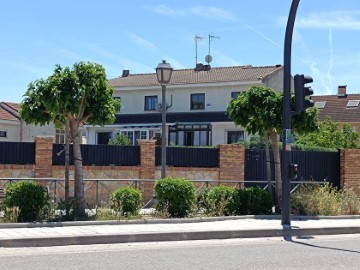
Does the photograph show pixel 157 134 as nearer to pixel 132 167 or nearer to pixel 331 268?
pixel 132 167

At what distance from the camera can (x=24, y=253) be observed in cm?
1037

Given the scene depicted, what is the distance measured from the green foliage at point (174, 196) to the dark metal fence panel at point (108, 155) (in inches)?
170

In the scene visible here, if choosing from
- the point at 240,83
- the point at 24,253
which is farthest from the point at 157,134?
the point at 24,253

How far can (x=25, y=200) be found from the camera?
44.1 feet

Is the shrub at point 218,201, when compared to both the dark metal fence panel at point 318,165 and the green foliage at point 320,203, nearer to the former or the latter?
the green foliage at point 320,203

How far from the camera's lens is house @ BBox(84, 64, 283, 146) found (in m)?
42.6

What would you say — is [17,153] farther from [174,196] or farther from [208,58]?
[208,58]

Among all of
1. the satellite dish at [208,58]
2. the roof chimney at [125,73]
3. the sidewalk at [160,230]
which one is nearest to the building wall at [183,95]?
the roof chimney at [125,73]

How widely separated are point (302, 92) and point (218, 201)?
3791 millimetres

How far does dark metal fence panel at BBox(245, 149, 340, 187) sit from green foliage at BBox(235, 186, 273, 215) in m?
3.84

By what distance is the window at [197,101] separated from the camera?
44031 millimetres

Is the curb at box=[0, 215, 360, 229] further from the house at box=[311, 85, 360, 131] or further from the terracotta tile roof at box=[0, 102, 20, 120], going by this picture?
the house at box=[311, 85, 360, 131]

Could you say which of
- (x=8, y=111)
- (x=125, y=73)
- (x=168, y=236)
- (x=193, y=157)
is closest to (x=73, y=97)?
(x=168, y=236)

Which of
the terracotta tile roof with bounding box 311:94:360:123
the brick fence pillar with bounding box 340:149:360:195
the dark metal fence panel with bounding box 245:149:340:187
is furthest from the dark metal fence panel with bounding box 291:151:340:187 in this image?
the terracotta tile roof with bounding box 311:94:360:123
